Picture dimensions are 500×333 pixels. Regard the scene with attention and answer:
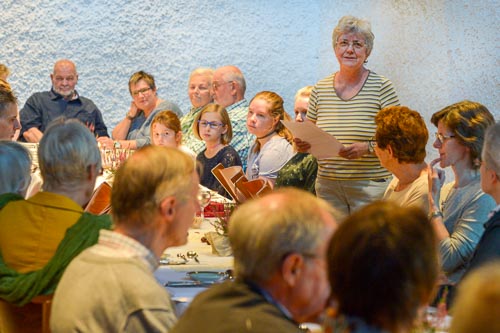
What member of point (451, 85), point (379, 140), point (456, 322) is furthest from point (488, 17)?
point (456, 322)

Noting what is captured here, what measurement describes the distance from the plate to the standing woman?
2.50 meters

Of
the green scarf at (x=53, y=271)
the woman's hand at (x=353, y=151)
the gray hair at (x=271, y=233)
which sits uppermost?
the gray hair at (x=271, y=233)

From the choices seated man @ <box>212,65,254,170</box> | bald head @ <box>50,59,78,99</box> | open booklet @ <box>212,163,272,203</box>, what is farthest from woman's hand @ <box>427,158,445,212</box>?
bald head @ <box>50,59,78,99</box>

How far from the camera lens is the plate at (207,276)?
3.61m

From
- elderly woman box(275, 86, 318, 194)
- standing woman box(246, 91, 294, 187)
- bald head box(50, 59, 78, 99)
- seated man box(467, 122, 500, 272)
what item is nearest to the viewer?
seated man box(467, 122, 500, 272)

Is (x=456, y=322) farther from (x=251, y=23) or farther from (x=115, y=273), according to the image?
(x=251, y=23)

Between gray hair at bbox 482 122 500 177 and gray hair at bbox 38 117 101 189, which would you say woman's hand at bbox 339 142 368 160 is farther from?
gray hair at bbox 38 117 101 189

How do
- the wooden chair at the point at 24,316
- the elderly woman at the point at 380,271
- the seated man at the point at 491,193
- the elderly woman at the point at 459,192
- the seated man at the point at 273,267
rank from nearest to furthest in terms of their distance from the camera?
the elderly woman at the point at 380,271 < the seated man at the point at 273,267 < the wooden chair at the point at 24,316 < the seated man at the point at 491,193 < the elderly woman at the point at 459,192

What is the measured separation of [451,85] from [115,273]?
7.80 m

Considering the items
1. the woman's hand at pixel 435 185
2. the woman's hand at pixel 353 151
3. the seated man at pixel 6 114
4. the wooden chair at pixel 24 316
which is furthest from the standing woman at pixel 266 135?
the wooden chair at pixel 24 316

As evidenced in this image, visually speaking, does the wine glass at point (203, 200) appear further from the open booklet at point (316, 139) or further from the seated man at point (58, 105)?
the seated man at point (58, 105)

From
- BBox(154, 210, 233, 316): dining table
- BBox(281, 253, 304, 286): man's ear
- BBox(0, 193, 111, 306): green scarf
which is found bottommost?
BBox(154, 210, 233, 316): dining table

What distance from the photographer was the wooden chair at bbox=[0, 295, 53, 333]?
9.98 feet

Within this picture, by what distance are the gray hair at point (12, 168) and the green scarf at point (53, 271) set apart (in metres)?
0.60
